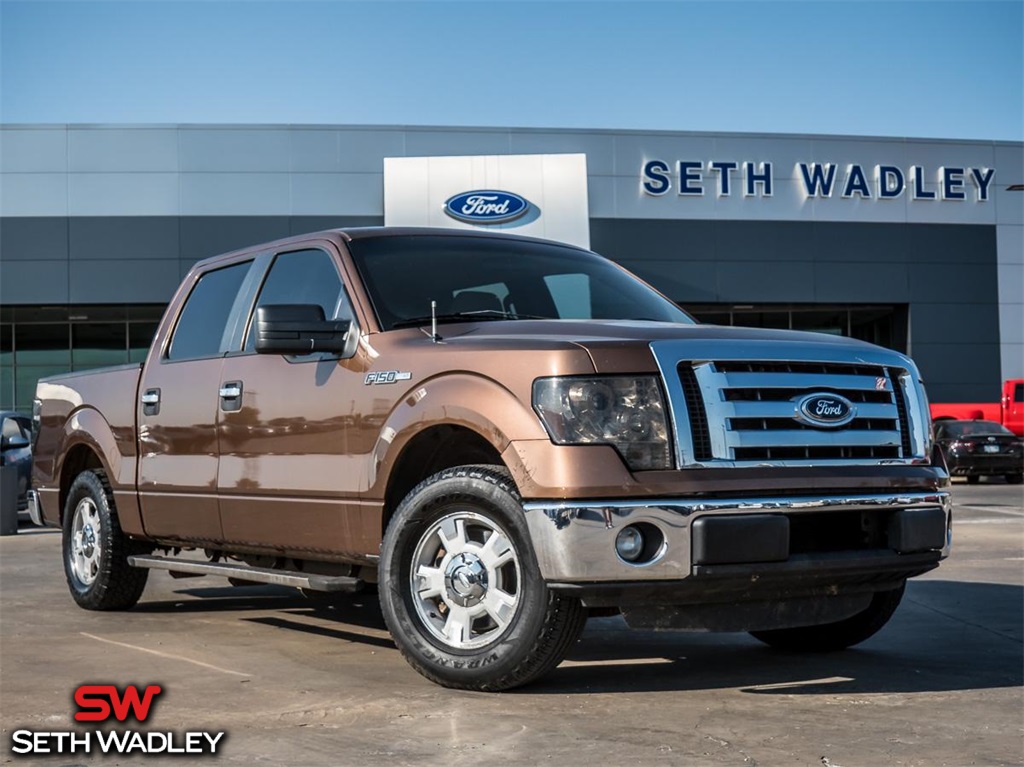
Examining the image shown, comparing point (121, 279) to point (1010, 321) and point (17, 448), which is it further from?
point (1010, 321)

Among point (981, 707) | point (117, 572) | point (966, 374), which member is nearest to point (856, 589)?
point (981, 707)

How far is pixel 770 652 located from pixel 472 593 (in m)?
1.86

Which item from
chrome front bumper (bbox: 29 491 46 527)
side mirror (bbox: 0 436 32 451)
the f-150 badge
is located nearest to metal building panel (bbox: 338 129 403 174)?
side mirror (bbox: 0 436 32 451)

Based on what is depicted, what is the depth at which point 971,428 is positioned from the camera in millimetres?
25953

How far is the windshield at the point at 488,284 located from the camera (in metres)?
5.99

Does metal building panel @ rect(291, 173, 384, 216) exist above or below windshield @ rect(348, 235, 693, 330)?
above

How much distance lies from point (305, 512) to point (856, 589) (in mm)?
2443

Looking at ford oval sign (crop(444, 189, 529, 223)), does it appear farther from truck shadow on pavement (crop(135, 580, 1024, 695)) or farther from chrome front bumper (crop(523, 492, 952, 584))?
chrome front bumper (crop(523, 492, 952, 584))

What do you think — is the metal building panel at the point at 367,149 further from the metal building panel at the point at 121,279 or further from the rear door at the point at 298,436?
the rear door at the point at 298,436

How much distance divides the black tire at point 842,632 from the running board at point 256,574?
193 cm

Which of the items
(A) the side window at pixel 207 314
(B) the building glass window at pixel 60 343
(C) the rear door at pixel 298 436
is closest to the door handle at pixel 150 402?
(A) the side window at pixel 207 314

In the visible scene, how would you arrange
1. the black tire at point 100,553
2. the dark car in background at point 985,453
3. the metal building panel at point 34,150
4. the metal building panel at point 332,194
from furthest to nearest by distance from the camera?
the metal building panel at point 332,194
the metal building panel at point 34,150
the dark car in background at point 985,453
the black tire at point 100,553

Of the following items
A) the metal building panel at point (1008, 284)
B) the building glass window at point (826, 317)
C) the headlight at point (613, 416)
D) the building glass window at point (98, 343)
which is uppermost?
the metal building panel at point (1008, 284)

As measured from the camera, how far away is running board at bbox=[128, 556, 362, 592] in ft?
18.8
